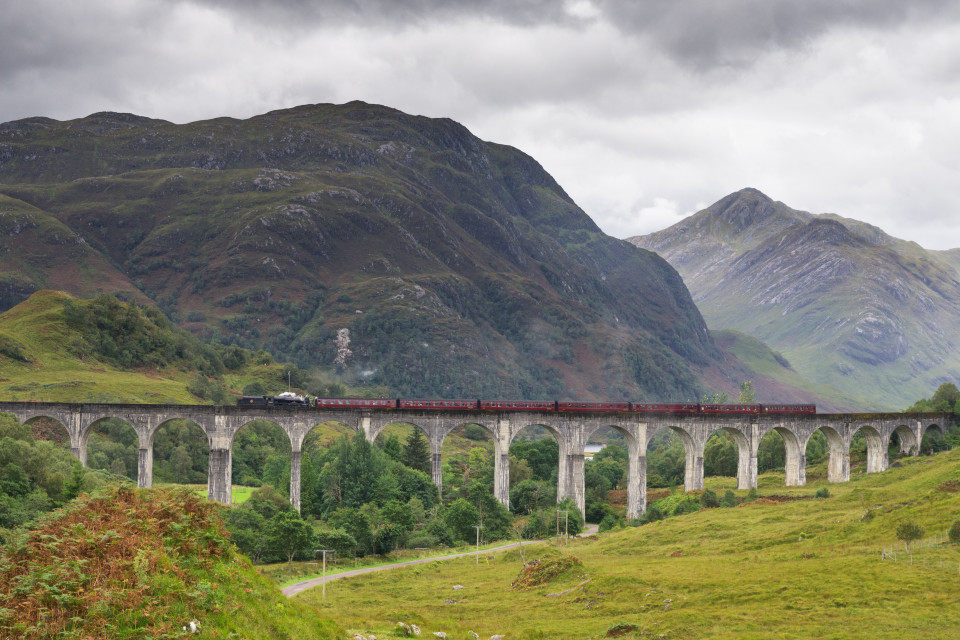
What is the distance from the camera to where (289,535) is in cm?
7406

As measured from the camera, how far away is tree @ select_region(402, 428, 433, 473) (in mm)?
112312

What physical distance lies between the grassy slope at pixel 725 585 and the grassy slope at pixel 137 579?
1004 centimetres

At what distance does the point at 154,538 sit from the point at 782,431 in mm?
109693

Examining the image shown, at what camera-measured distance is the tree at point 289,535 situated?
7375cm

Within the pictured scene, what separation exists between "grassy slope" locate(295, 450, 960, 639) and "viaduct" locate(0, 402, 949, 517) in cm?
1902

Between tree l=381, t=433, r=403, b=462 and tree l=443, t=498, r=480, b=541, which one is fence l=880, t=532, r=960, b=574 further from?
tree l=381, t=433, r=403, b=462

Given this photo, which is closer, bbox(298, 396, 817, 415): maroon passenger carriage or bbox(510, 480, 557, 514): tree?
bbox(298, 396, 817, 415): maroon passenger carriage

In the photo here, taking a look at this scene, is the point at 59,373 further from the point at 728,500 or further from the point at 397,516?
the point at 728,500

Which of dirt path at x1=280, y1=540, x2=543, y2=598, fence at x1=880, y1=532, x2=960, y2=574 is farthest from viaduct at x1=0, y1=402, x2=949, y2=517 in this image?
fence at x1=880, y1=532, x2=960, y2=574

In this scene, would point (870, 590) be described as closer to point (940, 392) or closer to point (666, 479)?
point (666, 479)

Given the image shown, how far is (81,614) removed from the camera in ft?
77.6

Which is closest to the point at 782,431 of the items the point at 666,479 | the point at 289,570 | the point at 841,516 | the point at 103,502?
the point at 666,479

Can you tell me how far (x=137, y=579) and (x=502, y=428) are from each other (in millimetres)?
79052

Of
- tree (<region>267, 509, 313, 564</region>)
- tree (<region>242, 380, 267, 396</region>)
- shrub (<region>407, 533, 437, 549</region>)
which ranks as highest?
tree (<region>242, 380, 267, 396</region>)
